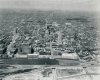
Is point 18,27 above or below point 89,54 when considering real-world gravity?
above

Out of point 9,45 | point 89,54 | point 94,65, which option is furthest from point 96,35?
point 9,45

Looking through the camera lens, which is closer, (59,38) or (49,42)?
(49,42)

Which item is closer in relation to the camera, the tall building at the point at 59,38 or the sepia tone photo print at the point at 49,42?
the sepia tone photo print at the point at 49,42

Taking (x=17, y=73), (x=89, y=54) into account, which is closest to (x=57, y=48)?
(x=89, y=54)

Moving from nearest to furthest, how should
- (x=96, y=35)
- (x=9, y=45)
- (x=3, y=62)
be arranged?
(x=3, y=62), (x=9, y=45), (x=96, y=35)

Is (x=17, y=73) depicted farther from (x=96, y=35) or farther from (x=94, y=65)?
(x=96, y=35)

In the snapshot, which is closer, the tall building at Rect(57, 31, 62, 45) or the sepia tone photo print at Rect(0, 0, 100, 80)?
the sepia tone photo print at Rect(0, 0, 100, 80)

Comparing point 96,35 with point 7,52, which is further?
point 96,35

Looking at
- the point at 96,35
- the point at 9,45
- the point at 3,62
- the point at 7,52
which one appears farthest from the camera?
the point at 96,35

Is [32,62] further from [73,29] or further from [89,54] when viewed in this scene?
[73,29]
